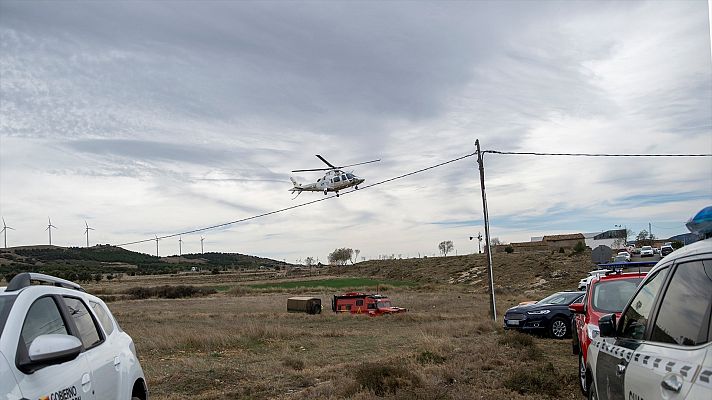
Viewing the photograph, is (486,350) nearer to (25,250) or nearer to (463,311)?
(463,311)

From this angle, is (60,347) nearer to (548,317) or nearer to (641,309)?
(641,309)

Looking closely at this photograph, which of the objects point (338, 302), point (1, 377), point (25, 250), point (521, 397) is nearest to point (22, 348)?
point (1, 377)

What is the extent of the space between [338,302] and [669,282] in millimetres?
35091

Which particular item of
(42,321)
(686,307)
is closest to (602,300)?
(686,307)

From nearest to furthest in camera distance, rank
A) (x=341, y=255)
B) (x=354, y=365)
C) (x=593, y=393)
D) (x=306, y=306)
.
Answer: (x=593, y=393) → (x=354, y=365) → (x=306, y=306) → (x=341, y=255)

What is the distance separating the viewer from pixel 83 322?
553cm

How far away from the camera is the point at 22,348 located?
407cm

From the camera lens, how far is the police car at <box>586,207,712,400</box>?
321 centimetres

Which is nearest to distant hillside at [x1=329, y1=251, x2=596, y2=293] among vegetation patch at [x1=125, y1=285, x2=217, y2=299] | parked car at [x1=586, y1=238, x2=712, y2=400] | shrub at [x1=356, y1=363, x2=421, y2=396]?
vegetation patch at [x1=125, y1=285, x2=217, y2=299]

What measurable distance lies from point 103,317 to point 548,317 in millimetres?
14268

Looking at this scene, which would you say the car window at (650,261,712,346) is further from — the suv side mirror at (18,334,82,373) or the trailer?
the trailer

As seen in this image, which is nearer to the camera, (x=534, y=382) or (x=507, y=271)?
(x=534, y=382)

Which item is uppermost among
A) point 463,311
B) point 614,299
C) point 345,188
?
point 345,188

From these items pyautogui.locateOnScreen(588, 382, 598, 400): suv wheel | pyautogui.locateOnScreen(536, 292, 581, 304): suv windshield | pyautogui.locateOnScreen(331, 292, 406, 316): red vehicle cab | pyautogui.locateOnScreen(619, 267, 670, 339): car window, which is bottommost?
pyautogui.locateOnScreen(331, 292, 406, 316): red vehicle cab
